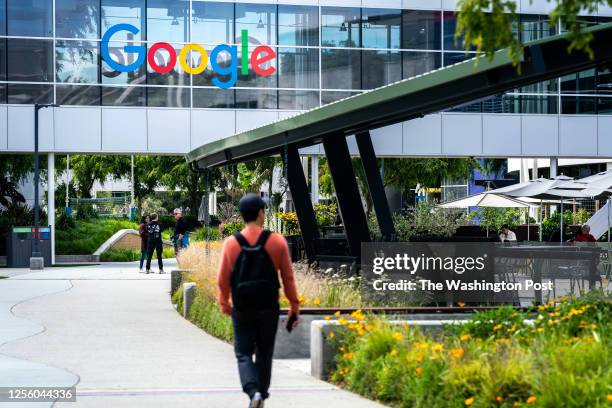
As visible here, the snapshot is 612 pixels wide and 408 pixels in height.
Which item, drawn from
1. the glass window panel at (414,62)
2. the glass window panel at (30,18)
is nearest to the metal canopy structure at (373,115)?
the glass window panel at (30,18)

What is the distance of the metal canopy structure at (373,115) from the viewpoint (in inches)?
536

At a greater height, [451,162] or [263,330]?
[451,162]

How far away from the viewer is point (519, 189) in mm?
26344

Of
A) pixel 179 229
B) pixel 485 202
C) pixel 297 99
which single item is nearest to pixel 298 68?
pixel 297 99

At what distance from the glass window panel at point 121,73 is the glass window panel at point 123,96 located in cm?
21

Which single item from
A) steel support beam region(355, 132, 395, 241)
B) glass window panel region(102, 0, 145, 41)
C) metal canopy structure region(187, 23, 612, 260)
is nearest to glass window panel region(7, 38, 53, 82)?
glass window panel region(102, 0, 145, 41)

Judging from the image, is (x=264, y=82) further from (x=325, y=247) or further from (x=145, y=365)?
(x=145, y=365)

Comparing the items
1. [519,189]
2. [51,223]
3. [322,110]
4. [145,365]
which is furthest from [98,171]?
[145,365]

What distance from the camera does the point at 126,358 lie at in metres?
13.1

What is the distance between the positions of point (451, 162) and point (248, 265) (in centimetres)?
4580

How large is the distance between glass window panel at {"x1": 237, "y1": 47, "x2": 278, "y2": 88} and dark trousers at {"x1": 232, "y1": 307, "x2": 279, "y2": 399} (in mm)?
31617

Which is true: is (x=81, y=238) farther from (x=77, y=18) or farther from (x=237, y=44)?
(x=237, y=44)

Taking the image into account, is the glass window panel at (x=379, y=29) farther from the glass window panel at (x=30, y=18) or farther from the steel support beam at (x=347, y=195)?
the steel support beam at (x=347, y=195)

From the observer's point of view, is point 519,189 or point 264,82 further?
point 264,82
